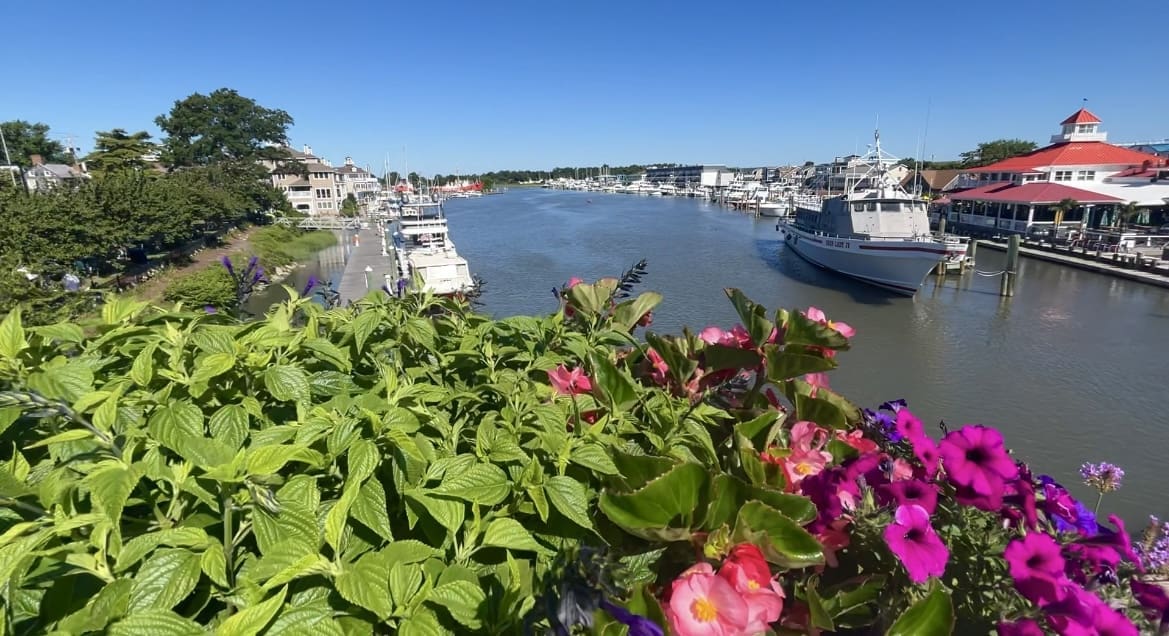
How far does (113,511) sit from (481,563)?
57cm

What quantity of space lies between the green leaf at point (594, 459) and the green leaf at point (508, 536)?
176 mm

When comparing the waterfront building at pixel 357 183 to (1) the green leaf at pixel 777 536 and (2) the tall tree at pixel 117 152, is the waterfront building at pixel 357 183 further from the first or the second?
(1) the green leaf at pixel 777 536

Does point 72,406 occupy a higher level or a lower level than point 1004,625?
higher

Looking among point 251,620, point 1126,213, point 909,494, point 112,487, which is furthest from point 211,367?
point 1126,213

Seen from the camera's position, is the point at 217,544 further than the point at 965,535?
No

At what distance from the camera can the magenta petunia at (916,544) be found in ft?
3.13

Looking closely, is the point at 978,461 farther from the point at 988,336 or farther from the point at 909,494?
the point at 988,336

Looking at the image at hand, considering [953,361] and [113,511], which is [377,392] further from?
[953,361]

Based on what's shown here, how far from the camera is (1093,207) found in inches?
1296

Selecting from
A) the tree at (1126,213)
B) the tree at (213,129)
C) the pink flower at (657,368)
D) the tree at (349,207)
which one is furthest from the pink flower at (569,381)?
the tree at (349,207)

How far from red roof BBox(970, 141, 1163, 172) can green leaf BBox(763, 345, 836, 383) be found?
152ft

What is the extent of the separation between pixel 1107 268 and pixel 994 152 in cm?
4946

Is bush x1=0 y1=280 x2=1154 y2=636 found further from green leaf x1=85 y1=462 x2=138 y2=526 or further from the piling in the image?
the piling

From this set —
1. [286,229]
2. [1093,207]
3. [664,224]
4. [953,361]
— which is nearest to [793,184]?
[664,224]
